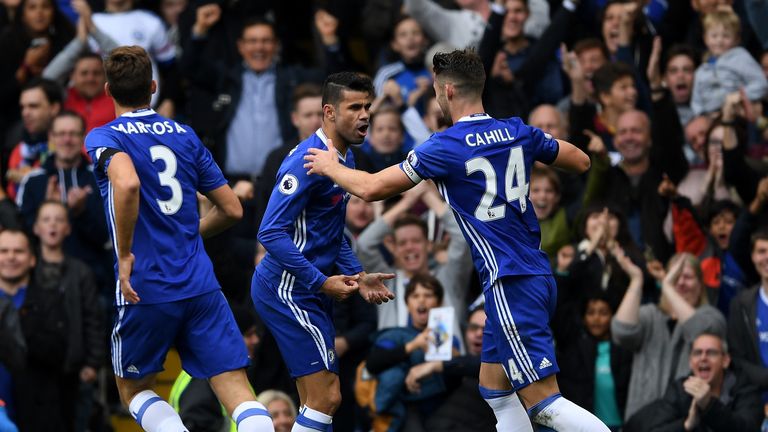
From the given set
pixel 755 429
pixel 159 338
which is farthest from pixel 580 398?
pixel 159 338

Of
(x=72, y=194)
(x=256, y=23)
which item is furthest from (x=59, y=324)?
(x=256, y=23)

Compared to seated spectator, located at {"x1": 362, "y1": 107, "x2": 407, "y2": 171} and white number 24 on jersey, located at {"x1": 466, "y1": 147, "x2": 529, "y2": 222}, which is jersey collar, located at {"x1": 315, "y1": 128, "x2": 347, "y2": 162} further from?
seated spectator, located at {"x1": 362, "y1": 107, "x2": 407, "y2": 171}

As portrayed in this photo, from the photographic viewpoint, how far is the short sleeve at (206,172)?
9.35 metres

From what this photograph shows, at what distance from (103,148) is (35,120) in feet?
22.8

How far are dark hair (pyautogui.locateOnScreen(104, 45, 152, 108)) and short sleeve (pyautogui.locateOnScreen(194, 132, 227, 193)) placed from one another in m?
0.45

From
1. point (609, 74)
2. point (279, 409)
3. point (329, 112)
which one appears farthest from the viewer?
point (609, 74)

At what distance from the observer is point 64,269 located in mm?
13828

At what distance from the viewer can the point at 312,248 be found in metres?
9.59

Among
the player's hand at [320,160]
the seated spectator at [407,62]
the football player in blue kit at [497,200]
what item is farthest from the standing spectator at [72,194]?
the football player in blue kit at [497,200]

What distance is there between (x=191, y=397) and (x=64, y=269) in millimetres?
3157

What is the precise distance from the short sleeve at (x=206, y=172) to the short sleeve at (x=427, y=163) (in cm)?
121

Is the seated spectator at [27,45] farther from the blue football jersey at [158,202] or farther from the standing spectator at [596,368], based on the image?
the blue football jersey at [158,202]

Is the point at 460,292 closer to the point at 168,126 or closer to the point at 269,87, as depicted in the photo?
the point at 269,87

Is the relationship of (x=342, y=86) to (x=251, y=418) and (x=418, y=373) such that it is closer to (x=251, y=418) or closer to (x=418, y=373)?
(x=251, y=418)
